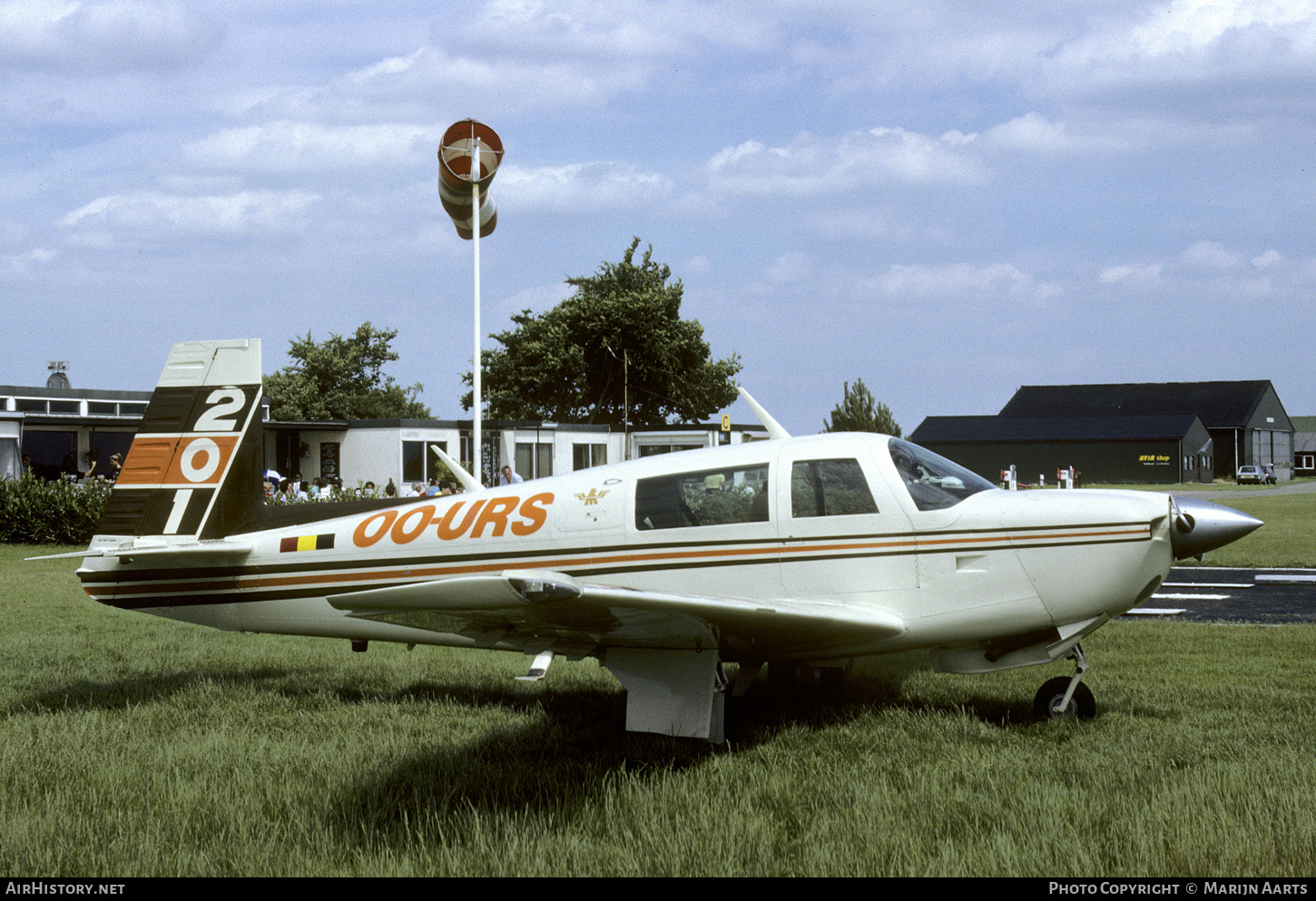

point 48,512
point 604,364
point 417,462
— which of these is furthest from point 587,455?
point 48,512

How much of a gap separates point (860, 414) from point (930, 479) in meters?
46.4

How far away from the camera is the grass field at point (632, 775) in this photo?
4.19m

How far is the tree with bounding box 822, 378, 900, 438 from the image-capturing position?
51656 mm

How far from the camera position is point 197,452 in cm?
749

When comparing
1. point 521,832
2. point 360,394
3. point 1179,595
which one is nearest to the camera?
point 521,832

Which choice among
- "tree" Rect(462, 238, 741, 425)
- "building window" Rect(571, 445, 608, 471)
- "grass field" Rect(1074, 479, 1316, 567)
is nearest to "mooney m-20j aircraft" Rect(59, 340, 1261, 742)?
"grass field" Rect(1074, 479, 1316, 567)

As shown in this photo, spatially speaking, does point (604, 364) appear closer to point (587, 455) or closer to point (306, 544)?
point (587, 455)

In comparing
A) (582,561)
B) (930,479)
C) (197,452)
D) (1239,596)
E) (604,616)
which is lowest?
(1239,596)

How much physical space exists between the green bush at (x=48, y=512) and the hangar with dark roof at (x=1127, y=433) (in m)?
58.7

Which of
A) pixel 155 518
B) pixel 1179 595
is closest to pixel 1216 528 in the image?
pixel 155 518

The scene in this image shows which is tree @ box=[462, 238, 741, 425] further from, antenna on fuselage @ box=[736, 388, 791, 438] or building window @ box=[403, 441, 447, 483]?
antenna on fuselage @ box=[736, 388, 791, 438]

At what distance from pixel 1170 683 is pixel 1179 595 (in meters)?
6.90

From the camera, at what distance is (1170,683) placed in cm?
745

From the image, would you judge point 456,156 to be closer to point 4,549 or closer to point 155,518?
point 155,518
